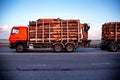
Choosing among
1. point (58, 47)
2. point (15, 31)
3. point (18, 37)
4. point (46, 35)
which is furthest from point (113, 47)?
point (15, 31)

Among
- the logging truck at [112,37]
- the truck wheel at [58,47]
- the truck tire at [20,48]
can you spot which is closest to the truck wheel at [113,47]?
the logging truck at [112,37]

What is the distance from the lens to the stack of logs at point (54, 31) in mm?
22422

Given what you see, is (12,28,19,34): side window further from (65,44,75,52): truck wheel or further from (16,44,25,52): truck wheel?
(65,44,75,52): truck wheel

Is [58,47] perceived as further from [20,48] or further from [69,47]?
[20,48]

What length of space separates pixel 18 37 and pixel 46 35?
250cm

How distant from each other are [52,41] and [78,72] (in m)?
12.4

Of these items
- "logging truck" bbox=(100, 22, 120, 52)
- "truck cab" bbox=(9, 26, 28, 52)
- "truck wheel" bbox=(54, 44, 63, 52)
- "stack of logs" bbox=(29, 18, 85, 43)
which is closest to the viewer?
"truck wheel" bbox=(54, 44, 63, 52)

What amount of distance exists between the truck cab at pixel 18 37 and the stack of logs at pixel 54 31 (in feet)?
1.78

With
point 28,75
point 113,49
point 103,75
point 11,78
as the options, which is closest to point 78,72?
point 103,75

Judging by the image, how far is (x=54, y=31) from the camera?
886 inches

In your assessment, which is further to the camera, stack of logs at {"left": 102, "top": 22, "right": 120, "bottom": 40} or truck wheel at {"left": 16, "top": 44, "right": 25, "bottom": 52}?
stack of logs at {"left": 102, "top": 22, "right": 120, "bottom": 40}

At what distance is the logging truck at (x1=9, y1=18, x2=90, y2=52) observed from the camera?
2236cm

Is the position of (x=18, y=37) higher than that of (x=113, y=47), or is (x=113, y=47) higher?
(x=18, y=37)

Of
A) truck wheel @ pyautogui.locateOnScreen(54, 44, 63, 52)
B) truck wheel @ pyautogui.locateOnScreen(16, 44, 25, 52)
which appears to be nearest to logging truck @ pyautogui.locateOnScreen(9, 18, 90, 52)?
truck wheel @ pyautogui.locateOnScreen(16, 44, 25, 52)
